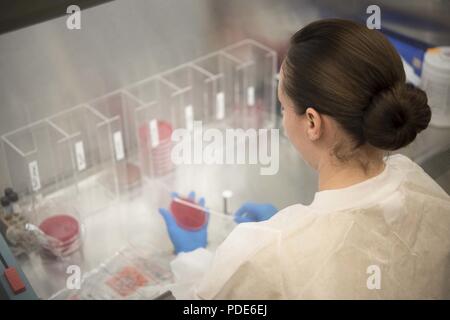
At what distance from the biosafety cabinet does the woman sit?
0.42 m

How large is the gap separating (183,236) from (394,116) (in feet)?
2.40

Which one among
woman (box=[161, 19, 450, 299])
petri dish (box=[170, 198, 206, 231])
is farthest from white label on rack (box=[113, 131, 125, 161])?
woman (box=[161, 19, 450, 299])

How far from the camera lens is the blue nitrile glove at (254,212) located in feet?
5.36

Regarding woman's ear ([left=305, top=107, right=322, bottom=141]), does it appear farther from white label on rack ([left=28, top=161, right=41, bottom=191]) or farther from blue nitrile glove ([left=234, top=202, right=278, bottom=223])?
white label on rack ([left=28, top=161, right=41, bottom=191])

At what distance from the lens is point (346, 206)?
107 centimetres

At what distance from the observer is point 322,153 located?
1.11 m

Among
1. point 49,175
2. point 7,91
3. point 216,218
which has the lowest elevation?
point 216,218

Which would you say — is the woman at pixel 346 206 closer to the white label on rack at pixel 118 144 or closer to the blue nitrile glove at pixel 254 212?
the blue nitrile glove at pixel 254 212

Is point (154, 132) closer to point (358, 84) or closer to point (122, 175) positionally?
point (122, 175)

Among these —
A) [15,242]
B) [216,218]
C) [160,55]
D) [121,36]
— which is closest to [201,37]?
[160,55]

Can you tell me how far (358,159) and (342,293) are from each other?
0.23 metres

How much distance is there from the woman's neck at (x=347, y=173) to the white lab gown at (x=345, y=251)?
1 cm

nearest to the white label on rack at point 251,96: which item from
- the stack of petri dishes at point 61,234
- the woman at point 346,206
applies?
the stack of petri dishes at point 61,234

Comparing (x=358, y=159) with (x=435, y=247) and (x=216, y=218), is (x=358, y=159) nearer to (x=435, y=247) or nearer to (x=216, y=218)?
(x=435, y=247)
